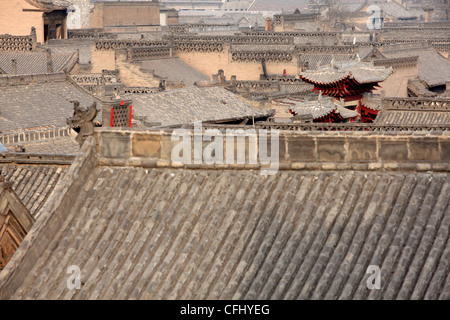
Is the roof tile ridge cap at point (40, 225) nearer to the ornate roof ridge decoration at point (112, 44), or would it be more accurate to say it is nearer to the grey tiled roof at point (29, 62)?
the grey tiled roof at point (29, 62)

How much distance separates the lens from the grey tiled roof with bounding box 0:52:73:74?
222 feet

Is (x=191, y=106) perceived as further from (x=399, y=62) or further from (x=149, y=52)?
(x=399, y=62)

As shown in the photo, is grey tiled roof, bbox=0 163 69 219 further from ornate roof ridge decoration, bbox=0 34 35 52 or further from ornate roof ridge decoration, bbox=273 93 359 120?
ornate roof ridge decoration, bbox=0 34 35 52

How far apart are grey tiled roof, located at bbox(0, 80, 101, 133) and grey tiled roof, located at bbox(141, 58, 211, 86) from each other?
21.0m

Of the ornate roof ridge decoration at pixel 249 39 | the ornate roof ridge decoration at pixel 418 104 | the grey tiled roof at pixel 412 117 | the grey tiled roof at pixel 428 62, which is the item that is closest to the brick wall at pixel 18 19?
the ornate roof ridge decoration at pixel 249 39

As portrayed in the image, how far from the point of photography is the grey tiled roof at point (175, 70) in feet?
234

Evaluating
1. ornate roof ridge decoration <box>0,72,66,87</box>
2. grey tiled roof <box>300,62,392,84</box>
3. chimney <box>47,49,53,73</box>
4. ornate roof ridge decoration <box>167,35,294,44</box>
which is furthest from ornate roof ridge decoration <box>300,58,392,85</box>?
ornate roof ridge decoration <box>167,35,294,44</box>

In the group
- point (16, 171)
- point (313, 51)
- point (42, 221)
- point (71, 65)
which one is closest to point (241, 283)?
point (42, 221)

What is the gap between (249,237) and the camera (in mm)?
13344

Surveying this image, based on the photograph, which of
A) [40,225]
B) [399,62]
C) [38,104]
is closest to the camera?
[40,225]

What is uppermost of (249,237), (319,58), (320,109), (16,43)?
(249,237)

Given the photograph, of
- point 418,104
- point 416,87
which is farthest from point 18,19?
point 418,104

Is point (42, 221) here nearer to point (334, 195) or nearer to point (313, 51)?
point (334, 195)

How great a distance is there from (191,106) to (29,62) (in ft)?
67.8
